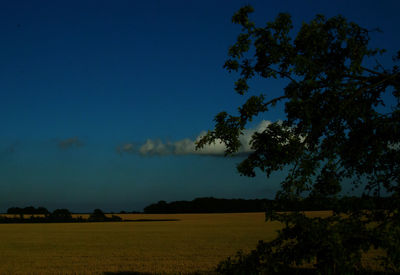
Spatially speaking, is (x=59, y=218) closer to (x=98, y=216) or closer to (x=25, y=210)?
(x=98, y=216)

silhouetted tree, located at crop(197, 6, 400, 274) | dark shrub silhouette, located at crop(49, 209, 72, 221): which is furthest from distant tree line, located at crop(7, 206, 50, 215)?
silhouetted tree, located at crop(197, 6, 400, 274)

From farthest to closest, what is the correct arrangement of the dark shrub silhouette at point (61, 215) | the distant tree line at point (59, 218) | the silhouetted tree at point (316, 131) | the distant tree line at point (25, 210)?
the distant tree line at point (25, 210), the dark shrub silhouette at point (61, 215), the distant tree line at point (59, 218), the silhouetted tree at point (316, 131)

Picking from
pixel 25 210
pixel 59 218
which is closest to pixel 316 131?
pixel 59 218

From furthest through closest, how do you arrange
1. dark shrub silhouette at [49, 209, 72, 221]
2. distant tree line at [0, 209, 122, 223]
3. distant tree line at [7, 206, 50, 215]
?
distant tree line at [7, 206, 50, 215] < dark shrub silhouette at [49, 209, 72, 221] < distant tree line at [0, 209, 122, 223]

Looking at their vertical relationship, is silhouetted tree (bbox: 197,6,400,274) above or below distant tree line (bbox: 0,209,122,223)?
above

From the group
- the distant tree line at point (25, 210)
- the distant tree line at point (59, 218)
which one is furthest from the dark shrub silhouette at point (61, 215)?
the distant tree line at point (25, 210)

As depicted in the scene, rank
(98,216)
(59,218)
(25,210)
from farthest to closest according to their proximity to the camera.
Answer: (25,210), (98,216), (59,218)

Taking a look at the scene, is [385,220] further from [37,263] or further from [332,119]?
[37,263]

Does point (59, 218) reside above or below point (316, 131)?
below

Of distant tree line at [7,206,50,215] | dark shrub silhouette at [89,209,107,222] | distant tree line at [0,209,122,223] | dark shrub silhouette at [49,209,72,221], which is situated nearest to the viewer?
distant tree line at [0,209,122,223]

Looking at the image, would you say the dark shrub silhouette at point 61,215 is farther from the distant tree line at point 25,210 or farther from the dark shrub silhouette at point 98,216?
the distant tree line at point 25,210

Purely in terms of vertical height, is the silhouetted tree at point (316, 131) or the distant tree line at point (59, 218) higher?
the silhouetted tree at point (316, 131)

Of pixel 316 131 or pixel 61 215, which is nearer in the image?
pixel 316 131

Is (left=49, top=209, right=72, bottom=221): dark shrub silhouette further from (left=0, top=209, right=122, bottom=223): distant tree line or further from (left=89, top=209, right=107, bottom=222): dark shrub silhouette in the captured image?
(left=89, top=209, right=107, bottom=222): dark shrub silhouette
